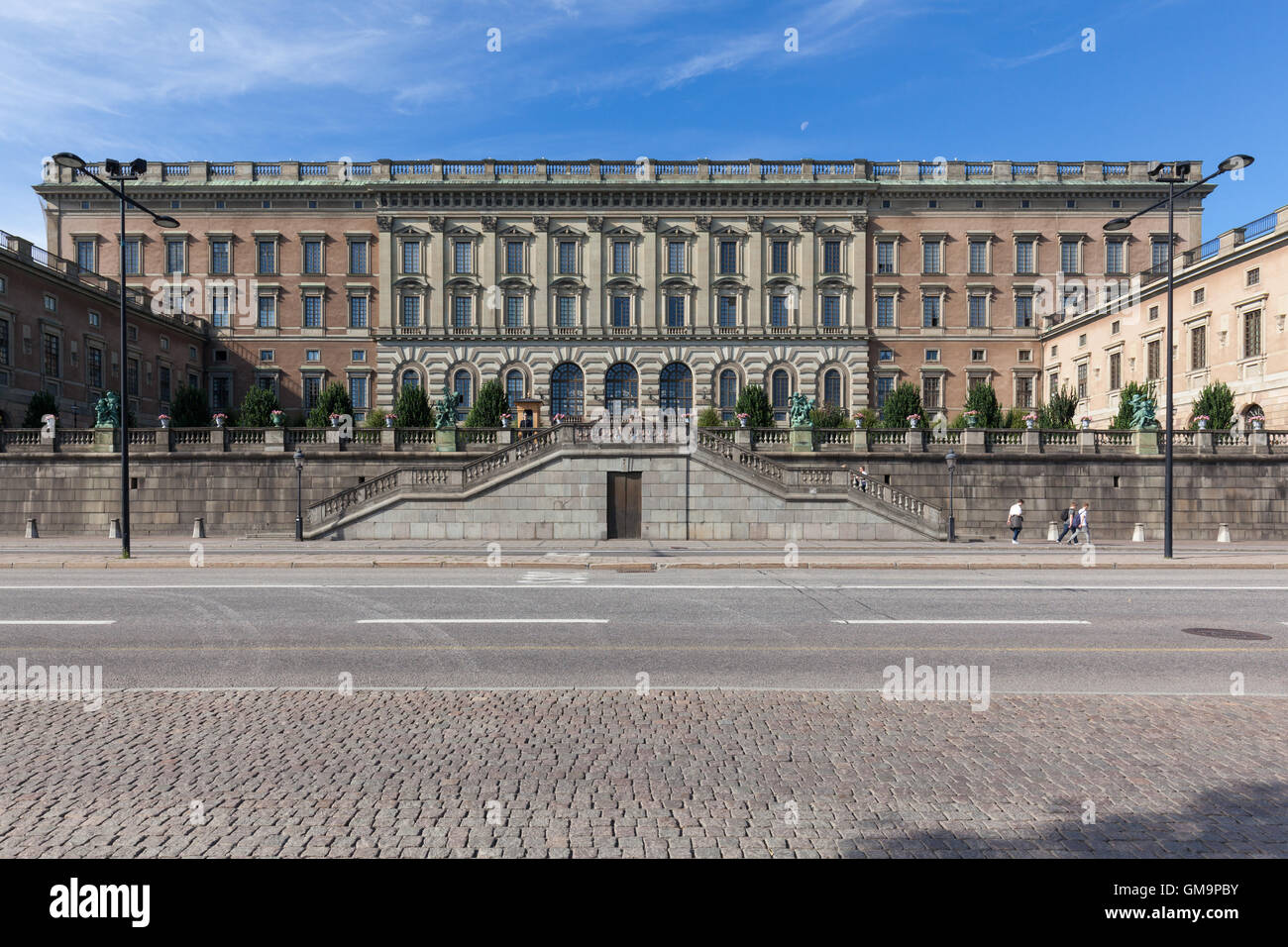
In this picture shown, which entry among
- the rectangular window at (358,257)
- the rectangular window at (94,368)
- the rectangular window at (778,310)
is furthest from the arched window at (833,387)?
the rectangular window at (94,368)

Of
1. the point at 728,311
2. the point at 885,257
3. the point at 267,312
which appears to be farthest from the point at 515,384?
the point at 885,257

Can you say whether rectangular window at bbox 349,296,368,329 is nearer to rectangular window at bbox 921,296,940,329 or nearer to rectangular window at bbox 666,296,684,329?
rectangular window at bbox 666,296,684,329

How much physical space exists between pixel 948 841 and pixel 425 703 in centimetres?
481

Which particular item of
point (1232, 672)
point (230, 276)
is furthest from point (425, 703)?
point (230, 276)

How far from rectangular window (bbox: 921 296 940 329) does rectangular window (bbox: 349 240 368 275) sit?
45.7 meters

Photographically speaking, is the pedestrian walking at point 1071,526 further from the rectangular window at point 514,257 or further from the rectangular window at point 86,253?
the rectangular window at point 86,253

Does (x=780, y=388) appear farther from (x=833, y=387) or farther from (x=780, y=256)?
(x=780, y=256)

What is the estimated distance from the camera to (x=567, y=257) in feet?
190

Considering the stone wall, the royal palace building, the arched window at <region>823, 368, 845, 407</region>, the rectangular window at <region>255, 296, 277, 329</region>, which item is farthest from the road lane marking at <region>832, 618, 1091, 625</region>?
the rectangular window at <region>255, 296, 277, 329</region>

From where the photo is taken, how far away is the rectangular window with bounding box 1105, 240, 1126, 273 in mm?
57094

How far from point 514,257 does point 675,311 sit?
1371 centimetres

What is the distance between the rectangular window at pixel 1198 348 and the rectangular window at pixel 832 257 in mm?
24206

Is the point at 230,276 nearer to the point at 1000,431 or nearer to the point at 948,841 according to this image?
the point at 1000,431

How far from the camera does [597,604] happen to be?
42.9 ft
